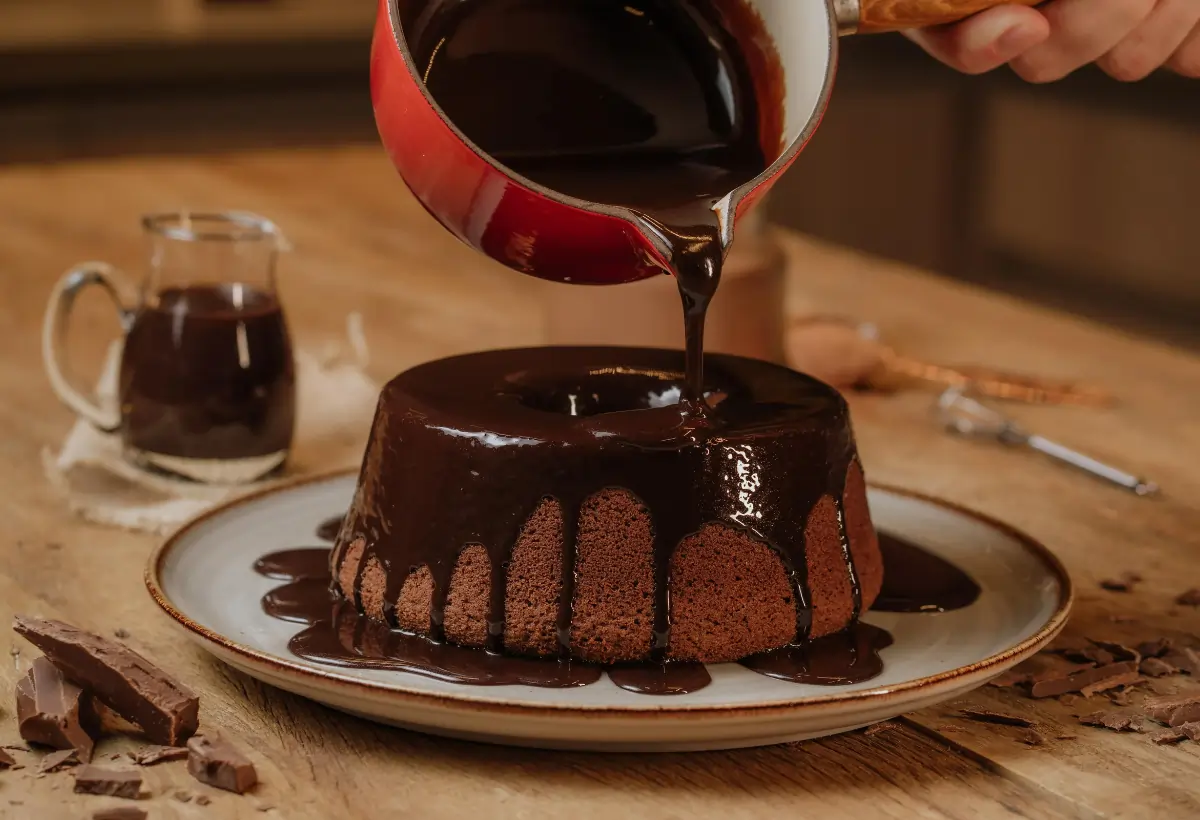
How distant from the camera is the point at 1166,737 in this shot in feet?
3.79

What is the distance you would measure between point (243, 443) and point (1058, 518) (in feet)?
2.95

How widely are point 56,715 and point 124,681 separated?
0.17 ft

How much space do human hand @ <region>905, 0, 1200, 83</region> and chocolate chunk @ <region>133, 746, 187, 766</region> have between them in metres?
0.91

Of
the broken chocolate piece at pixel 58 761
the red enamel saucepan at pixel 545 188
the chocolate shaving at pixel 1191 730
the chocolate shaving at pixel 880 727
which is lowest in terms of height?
the broken chocolate piece at pixel 58 761

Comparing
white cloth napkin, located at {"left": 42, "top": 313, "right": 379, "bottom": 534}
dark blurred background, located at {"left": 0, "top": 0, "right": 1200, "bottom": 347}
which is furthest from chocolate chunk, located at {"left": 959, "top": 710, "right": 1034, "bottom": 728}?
dark blurred background, located at {"left": 0, "top": 0, "right": 1200, "bottom": 347}

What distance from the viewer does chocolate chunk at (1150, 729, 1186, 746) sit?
1.15 meters

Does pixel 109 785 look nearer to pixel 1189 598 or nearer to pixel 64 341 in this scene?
pixel 64 341

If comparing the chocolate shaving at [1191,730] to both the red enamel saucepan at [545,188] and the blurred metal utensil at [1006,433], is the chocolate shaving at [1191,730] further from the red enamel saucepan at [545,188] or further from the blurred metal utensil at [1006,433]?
the blurred metal utensil at [1006,433]

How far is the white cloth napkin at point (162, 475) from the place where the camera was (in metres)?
1.63

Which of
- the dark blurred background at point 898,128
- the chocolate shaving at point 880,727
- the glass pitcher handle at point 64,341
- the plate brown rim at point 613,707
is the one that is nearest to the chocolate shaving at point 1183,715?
the plate brown rim at point 613,707

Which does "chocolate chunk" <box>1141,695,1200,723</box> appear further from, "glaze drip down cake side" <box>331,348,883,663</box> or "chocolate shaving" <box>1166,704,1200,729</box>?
"glaze drip down cake side" <box>331,348,883,663</box>

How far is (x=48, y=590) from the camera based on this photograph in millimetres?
1438

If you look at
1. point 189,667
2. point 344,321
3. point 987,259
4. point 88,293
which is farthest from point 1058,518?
point 987,259

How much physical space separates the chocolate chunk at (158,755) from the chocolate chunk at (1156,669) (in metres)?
0.77
